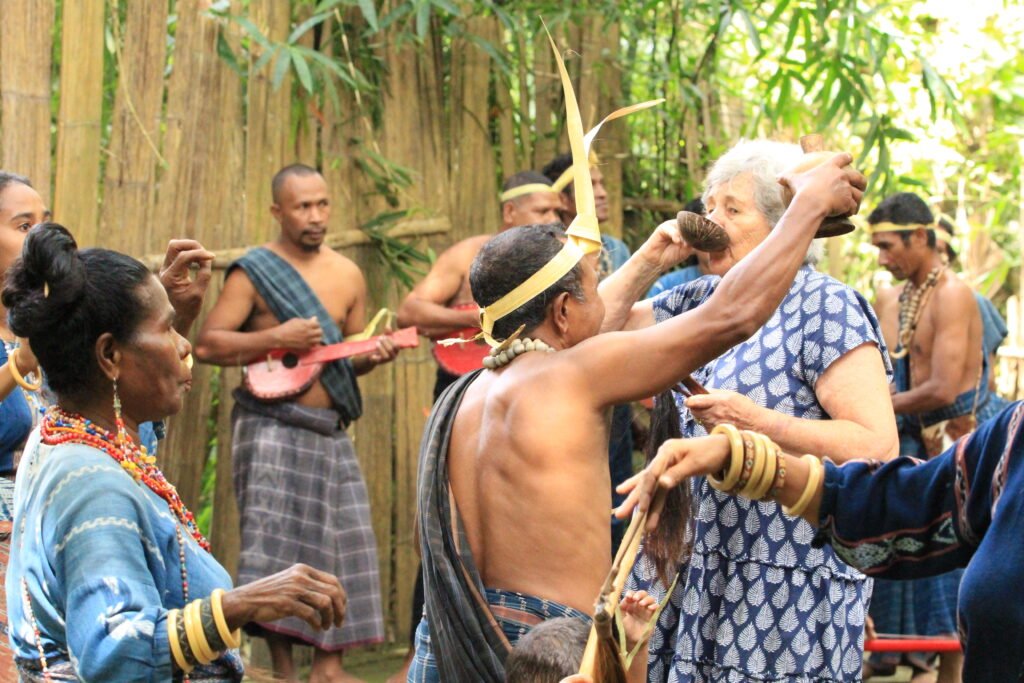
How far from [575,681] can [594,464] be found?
2.91ft

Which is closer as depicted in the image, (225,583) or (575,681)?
(575,681)

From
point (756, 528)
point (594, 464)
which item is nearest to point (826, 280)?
point (756, 528)

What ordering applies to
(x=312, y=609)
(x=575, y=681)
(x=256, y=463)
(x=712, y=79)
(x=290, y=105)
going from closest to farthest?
(x=575, y=681) → (x=312, y=609) → (x=256, y=463) → (x=290, y=105) → (x=712, y=79)

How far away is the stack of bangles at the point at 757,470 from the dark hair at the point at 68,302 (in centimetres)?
136

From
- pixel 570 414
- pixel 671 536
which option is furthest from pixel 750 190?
pixel 570 414

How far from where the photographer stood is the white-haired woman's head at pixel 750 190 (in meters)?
4.18

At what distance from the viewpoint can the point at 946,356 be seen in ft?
24.6

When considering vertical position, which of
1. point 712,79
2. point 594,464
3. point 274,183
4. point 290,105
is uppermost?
point 712,79

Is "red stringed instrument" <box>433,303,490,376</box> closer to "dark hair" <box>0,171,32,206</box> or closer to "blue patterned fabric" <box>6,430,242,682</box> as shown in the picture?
"dark hair" <box>0,171,32,206</box>

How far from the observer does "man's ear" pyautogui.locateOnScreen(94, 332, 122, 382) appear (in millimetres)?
3174

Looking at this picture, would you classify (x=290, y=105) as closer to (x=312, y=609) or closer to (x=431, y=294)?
(x=431, y=294)

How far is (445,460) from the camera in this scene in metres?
3.55

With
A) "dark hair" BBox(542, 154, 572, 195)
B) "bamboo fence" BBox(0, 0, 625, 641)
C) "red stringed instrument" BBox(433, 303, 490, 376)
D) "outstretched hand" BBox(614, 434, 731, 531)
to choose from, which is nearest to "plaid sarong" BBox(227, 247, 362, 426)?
"bamboo fence" BBox(0, 0, 625, 641)

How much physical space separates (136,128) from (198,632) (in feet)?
13.1
